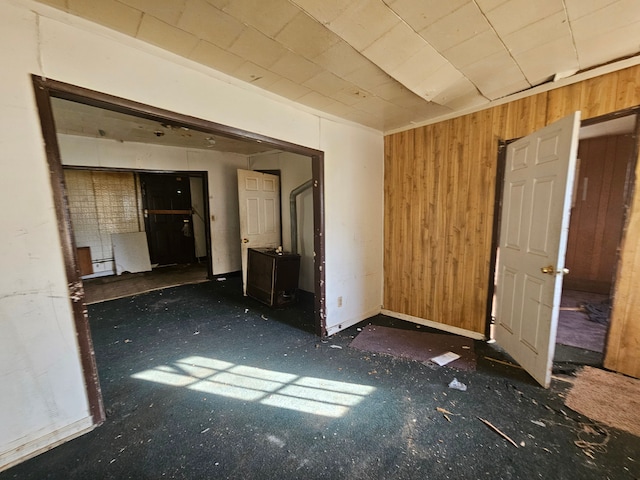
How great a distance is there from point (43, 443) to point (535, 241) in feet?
11.3

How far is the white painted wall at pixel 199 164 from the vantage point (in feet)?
12.6

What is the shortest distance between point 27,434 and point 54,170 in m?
1.42

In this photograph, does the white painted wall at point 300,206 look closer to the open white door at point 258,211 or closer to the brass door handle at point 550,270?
the open white door at point 258,211

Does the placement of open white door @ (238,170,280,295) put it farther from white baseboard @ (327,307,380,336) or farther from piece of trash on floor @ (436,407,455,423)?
piece of trash on floor @ (436,407,455,423)

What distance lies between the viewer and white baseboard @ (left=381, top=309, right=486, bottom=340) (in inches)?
105

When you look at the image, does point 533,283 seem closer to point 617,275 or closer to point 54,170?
point 617,275

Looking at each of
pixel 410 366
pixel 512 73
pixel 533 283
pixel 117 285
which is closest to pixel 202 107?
pixel 512 73

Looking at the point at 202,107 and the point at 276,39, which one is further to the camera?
the point at 202,107

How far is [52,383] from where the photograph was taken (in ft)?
4.59

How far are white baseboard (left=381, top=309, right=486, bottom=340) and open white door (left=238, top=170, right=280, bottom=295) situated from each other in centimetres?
224

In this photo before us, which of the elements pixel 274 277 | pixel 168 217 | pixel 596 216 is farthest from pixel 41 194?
pixel 596 216

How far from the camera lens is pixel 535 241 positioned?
1.99 metres

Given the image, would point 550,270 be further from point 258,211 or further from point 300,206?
point 258,211

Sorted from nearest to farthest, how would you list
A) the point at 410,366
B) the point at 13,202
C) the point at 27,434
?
1. the point at 13,202
2. the point at 27,434
3. the point at 410,366
